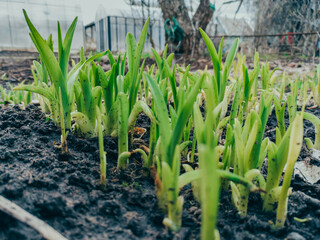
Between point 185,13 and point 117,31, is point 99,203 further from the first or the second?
point 117,31

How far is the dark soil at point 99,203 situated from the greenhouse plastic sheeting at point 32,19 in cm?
1223

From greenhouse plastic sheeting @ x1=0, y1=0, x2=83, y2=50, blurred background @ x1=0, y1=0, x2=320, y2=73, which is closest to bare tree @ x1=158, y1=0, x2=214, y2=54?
blurred background @ x1=0, y1=0, x2=320, y2=73

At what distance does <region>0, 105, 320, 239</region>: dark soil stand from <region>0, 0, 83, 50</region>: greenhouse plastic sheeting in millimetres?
12234

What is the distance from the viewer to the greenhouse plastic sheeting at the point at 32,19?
39.5 feet

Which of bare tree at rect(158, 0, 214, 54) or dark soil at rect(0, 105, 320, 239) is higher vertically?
bare tree at rect(158, 0, 214, 54)

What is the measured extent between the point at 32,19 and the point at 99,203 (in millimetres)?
13584

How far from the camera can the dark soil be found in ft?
2.34

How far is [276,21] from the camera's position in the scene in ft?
33.8

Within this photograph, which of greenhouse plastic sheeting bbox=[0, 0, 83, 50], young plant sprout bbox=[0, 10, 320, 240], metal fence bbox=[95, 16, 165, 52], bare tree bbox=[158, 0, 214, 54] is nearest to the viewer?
young plant sprout bbox=[0, 10, 320, 240]

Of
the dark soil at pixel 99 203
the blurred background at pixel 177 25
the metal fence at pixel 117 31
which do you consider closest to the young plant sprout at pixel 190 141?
the dark soil at pixel 99 203

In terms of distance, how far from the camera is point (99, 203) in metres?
0.80

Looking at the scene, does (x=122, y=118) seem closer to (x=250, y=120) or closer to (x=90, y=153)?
(x=90, y=153)

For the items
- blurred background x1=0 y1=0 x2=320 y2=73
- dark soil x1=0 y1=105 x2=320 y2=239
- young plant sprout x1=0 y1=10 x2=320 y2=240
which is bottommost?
dark soil x1=0 y1=105 x2=320 y2=239

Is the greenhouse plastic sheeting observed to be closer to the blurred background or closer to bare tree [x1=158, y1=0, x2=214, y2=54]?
the blurred background
